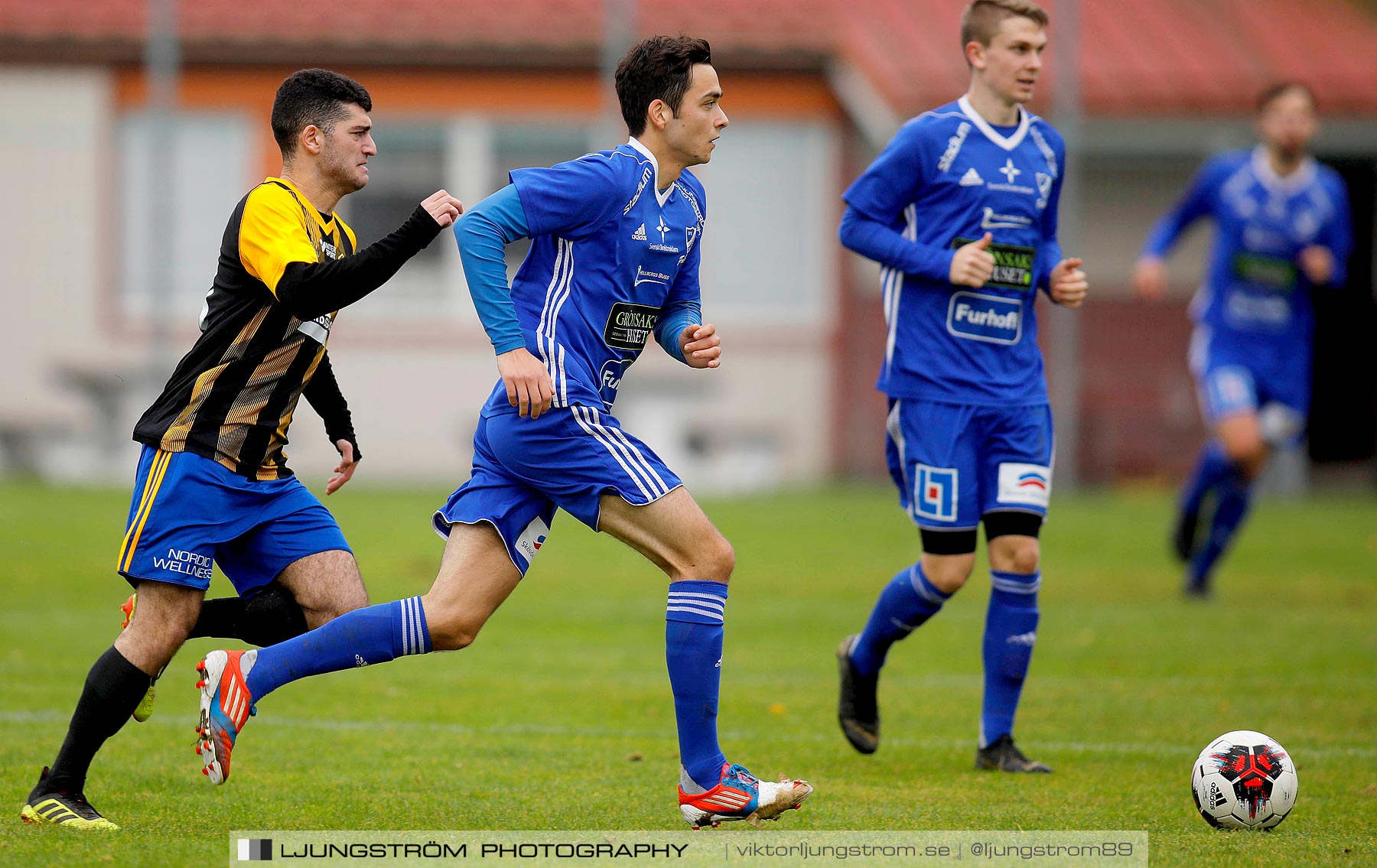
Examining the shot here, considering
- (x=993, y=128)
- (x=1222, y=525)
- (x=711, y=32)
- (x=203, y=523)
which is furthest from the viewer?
(x=711, y=32)

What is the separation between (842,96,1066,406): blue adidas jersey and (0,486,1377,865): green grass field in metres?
1.36

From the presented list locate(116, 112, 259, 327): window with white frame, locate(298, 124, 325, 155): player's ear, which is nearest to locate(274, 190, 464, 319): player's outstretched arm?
locate(298, 124, 325, 155): player's ear

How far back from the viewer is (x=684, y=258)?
5.08 meters

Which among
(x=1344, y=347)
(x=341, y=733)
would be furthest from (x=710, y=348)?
(x=1344, y=347)

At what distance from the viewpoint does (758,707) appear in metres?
7.09

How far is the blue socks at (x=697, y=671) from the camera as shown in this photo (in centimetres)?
474

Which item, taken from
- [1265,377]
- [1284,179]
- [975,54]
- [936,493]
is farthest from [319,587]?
[1284,179]

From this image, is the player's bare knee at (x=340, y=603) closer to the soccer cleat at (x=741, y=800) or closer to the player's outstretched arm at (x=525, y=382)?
the player's outstretched arm at (x=525, y=382)

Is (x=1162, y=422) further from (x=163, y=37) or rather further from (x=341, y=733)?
(x=341, y=733)

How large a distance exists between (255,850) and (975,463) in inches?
112

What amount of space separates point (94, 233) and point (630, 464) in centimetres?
1638

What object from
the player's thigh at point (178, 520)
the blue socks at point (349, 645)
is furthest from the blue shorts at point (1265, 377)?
the player's thigh at point (178, 520)

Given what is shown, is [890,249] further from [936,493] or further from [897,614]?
[897,614]

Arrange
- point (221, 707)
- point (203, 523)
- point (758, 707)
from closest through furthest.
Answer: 1. point (221, 707)
2. point (203, 523)
3. point (758, 707)
